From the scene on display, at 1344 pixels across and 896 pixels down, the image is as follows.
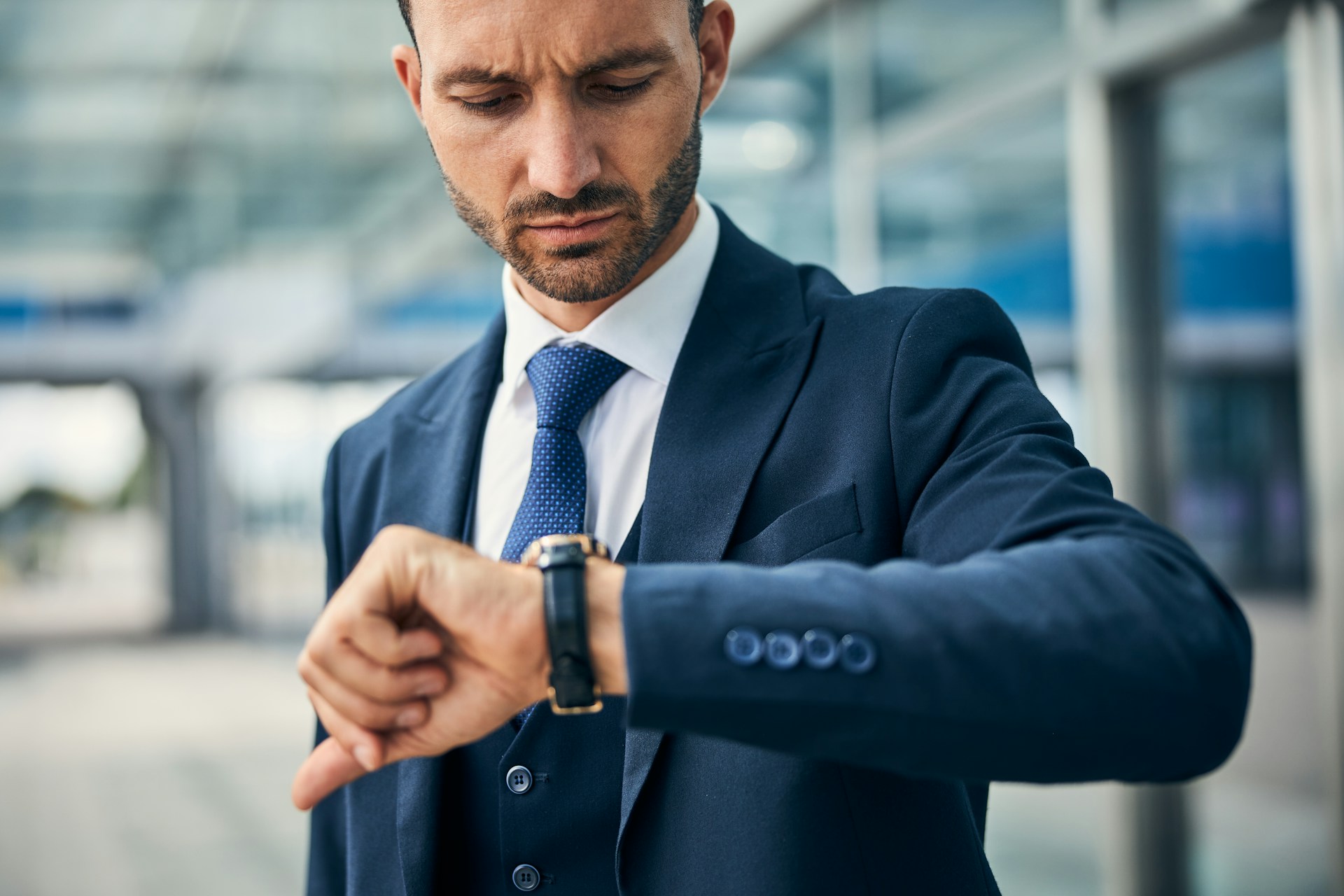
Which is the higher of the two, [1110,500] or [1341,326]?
[1341,326]

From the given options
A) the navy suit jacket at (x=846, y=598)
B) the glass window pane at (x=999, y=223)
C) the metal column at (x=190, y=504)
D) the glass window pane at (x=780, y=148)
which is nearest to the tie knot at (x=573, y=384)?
the navy suit jacket at (x=846, y=598)

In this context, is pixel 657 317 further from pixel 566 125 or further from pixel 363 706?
pixel 363 706

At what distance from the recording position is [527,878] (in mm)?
1094

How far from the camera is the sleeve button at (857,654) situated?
0.71 meters

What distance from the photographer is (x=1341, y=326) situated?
96.7 inches

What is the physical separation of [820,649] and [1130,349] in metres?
2.57

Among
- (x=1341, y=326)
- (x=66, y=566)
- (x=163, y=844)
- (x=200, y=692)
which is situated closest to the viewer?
(x=1341, y=326)

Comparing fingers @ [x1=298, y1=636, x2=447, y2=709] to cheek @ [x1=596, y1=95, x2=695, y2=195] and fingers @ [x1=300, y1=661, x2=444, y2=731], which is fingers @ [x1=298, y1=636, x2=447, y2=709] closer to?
fingers @ [x1=300, y1=661, x2=444, y2=731]

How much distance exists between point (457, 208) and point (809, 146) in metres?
3.42

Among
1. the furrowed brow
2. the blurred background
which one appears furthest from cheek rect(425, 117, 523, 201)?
the blurred background

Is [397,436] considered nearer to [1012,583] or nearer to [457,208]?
[457,208]

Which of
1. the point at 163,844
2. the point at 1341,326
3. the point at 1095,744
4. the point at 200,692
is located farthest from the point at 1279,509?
the point at 200,692

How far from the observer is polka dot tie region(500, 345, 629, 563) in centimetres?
118

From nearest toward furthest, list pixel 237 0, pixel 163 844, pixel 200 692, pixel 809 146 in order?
1. pixel 809 146
2. pixel 163 844
3. pixel 237 0
4. pixel 200 692
